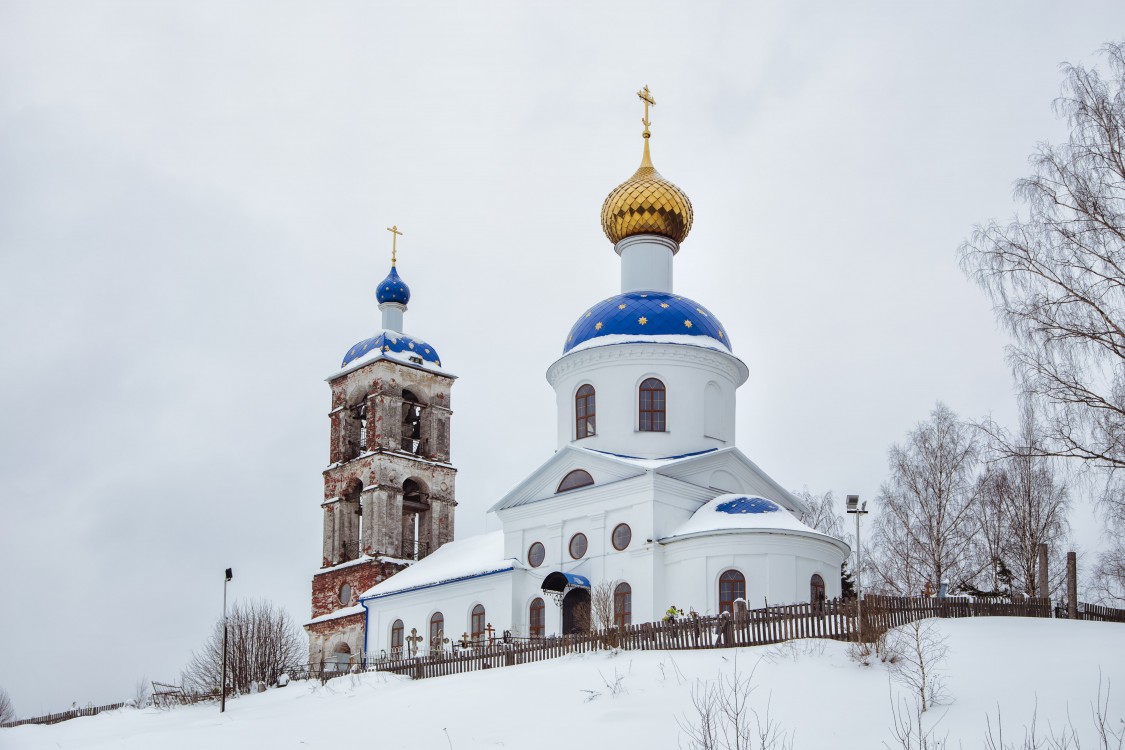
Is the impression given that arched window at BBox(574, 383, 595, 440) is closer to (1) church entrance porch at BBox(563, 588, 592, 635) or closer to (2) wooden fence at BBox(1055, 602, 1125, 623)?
(1) church entrance porch at BBox(563, 588, 592, 635)

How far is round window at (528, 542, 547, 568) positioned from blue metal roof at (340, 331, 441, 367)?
12.0 meters

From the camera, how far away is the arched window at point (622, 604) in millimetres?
28141

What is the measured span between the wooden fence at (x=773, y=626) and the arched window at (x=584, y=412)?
864 centimetres

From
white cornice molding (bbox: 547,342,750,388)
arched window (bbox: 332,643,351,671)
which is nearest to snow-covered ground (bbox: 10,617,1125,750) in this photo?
white cornice molding (bbox: 547,342,750,388)

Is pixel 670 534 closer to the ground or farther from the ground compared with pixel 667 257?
closer to the ground

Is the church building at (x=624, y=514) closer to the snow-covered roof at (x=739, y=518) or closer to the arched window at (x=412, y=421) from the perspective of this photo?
the snow-covered roof at (x=739, y=518)

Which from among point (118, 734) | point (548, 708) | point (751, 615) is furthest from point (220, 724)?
point (751, 615)

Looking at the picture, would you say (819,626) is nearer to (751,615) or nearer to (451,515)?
(751,615)

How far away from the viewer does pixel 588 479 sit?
3025cm

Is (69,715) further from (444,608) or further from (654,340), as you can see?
(654,340)

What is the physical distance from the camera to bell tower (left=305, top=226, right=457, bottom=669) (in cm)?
3862

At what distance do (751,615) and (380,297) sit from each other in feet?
81.3

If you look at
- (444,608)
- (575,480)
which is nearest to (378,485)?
(444,608)

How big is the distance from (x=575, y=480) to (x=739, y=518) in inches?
186
